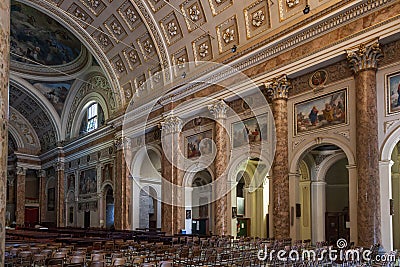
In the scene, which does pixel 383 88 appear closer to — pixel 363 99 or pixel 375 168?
pixel 363 99

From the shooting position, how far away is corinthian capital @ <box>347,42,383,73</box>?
12.8 m

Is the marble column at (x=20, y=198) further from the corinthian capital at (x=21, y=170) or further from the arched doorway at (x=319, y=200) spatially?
the arched doorway at (x=319, y=200)

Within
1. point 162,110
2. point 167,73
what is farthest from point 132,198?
point 167,73

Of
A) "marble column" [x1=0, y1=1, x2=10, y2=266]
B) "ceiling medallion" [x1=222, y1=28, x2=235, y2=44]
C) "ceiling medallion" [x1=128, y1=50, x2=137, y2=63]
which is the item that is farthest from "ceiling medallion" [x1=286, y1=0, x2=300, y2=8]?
"marble column" [x1=0, y1=1, x2=10, y2=266]

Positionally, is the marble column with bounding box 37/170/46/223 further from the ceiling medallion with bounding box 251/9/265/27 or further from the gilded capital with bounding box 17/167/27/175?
the ceiling medallion with bounding box 251/9/265/27

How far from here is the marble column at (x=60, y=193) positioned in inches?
1404

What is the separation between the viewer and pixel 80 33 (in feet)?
83.6

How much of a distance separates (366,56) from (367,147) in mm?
2698

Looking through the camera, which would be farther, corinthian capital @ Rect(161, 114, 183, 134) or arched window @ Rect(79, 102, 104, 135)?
arched window @ Rect(79, 102, 104, 135)

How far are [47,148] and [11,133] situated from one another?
3.43 meters

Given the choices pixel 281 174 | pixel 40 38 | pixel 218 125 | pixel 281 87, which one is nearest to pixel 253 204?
pixel 218 125

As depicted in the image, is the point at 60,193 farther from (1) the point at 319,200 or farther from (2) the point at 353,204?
(2) the point at 353,204

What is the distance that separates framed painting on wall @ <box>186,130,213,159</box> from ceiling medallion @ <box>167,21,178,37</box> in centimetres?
510

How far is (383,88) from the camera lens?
1294cm
